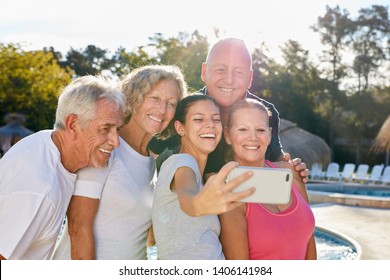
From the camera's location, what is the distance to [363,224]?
984 centimetres

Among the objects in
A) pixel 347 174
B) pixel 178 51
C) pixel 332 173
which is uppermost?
pixel 178 51

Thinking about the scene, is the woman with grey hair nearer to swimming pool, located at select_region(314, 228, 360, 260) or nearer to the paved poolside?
the paved poolside

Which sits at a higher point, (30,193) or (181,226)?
(30,193)

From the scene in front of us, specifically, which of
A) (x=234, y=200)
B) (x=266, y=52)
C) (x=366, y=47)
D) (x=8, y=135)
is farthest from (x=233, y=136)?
(x=266, y=52)

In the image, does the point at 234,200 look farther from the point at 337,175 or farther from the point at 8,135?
the point at 337,175

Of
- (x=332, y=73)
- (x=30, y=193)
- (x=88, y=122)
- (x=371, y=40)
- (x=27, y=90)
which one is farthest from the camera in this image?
(x=332, y=73)

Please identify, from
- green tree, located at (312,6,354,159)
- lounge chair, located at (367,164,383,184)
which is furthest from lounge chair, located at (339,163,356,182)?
green tree, located at (312,6,354,159)

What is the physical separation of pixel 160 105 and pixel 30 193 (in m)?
0.76

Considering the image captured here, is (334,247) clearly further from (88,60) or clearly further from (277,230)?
(88,60)

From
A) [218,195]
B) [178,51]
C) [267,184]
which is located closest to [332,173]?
[178,51]

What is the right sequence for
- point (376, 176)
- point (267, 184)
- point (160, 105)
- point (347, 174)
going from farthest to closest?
point (347, 174) < point (376, 176) < point (160, 105) < point (267, 184)

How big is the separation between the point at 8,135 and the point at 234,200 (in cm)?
991

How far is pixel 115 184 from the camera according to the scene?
97.5 inches

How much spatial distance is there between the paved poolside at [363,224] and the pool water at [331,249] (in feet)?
0.60
